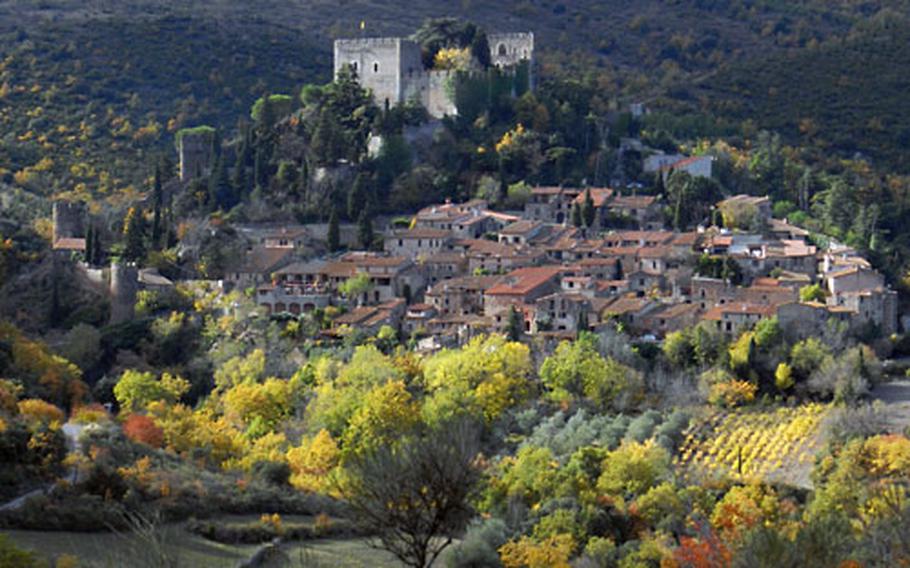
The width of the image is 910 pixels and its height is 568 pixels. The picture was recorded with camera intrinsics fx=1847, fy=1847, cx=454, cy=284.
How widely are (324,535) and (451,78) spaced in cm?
3748

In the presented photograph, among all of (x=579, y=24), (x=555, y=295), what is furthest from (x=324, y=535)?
(x=579, y=24)

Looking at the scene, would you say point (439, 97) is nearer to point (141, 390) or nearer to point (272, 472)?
point (141, 390)

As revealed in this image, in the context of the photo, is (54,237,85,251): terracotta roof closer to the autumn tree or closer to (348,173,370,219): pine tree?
(348,173,370,219): pine tree

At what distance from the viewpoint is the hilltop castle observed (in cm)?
7331

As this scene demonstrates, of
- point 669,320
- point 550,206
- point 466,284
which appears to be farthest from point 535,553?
point 550,206

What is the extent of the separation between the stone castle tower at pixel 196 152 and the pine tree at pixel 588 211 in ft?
49.8

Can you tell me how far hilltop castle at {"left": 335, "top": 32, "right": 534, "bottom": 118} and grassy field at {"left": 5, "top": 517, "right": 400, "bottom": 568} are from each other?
3788 cm

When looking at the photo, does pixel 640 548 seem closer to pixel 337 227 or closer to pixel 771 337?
pixel 771 337

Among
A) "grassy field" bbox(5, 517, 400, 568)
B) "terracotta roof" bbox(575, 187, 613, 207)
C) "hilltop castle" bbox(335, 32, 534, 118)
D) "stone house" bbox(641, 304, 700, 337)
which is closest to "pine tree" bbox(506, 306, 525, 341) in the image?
"stone house" bbox(641, 304, 700, 337)

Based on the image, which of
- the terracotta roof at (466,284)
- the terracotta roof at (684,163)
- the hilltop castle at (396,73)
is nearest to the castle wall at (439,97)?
the hilltop castle at (396,73)

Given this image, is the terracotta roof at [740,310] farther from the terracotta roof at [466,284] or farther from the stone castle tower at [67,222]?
the stone castle tower at [67,222]

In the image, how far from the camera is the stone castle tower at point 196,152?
71812 mm

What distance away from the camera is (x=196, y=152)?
72.2 m

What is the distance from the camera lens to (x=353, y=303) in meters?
59.6
